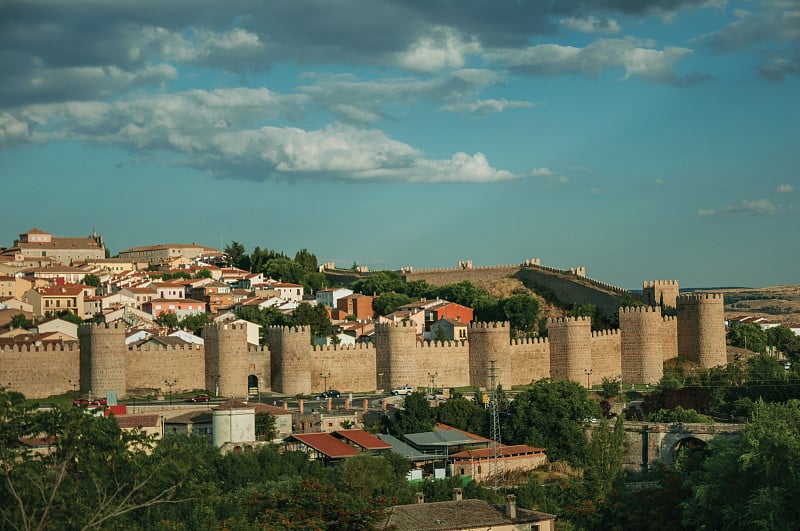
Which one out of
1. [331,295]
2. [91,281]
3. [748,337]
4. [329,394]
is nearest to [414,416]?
[329,394]

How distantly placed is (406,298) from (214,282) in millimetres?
11721

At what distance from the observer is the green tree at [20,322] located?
67312 mm

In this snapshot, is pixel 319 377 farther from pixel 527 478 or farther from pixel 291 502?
pixel 291 502

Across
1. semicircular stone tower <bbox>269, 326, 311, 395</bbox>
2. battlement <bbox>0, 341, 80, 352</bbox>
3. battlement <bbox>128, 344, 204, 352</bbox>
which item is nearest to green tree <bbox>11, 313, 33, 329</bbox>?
battlement <bbox>128, 344, 204, 352</bbox>

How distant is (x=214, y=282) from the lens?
84.8 meters

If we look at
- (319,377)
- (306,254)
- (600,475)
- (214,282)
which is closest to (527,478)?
(600,475)

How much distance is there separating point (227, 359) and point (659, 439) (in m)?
14.5

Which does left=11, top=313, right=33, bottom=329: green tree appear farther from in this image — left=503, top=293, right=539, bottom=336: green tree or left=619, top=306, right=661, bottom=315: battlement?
left=619, top=306, right=661, bottom=315: battlement

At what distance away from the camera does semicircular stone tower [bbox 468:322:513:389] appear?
179 ft

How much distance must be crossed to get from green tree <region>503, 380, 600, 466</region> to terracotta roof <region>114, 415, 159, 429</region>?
1153 centimetres

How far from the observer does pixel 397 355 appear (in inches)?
2109

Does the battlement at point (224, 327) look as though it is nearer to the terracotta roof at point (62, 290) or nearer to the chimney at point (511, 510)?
the chimney at point (511, 510)

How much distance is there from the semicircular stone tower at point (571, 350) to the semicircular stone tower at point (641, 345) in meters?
1.65

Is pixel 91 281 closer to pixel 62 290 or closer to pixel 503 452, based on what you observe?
pixel 62 290
